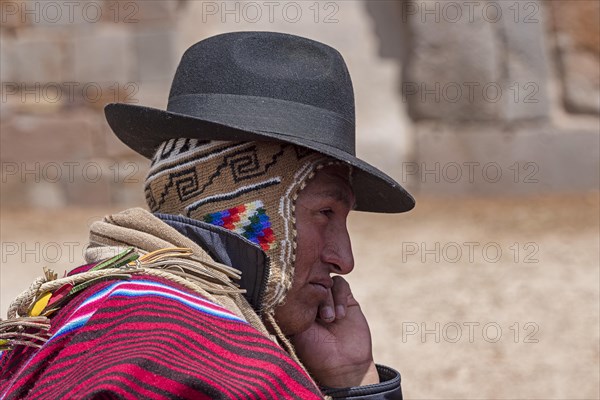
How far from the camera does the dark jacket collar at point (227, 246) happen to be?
103 inches

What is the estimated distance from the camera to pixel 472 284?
238 inches

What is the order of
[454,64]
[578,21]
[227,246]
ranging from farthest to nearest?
[454,64] → [578,21] → [227,246]

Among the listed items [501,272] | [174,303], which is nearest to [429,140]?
[501,272]

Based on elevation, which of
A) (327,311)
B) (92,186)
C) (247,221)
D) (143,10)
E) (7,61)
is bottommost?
(92,186)

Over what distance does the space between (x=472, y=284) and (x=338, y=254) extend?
10.9ft

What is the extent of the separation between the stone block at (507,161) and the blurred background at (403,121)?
1cm

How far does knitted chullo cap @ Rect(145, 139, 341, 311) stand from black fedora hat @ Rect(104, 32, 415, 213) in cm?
5

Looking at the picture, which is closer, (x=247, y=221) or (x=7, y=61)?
(x=247, y=221)

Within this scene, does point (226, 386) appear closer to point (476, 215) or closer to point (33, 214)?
point (476, 215)

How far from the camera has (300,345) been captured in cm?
299

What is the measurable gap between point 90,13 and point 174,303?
238 inches

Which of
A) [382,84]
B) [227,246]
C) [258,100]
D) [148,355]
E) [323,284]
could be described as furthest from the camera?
[382,84]

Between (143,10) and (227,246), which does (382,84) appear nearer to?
(143,10)

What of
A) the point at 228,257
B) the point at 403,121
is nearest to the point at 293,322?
the point at 228,257
